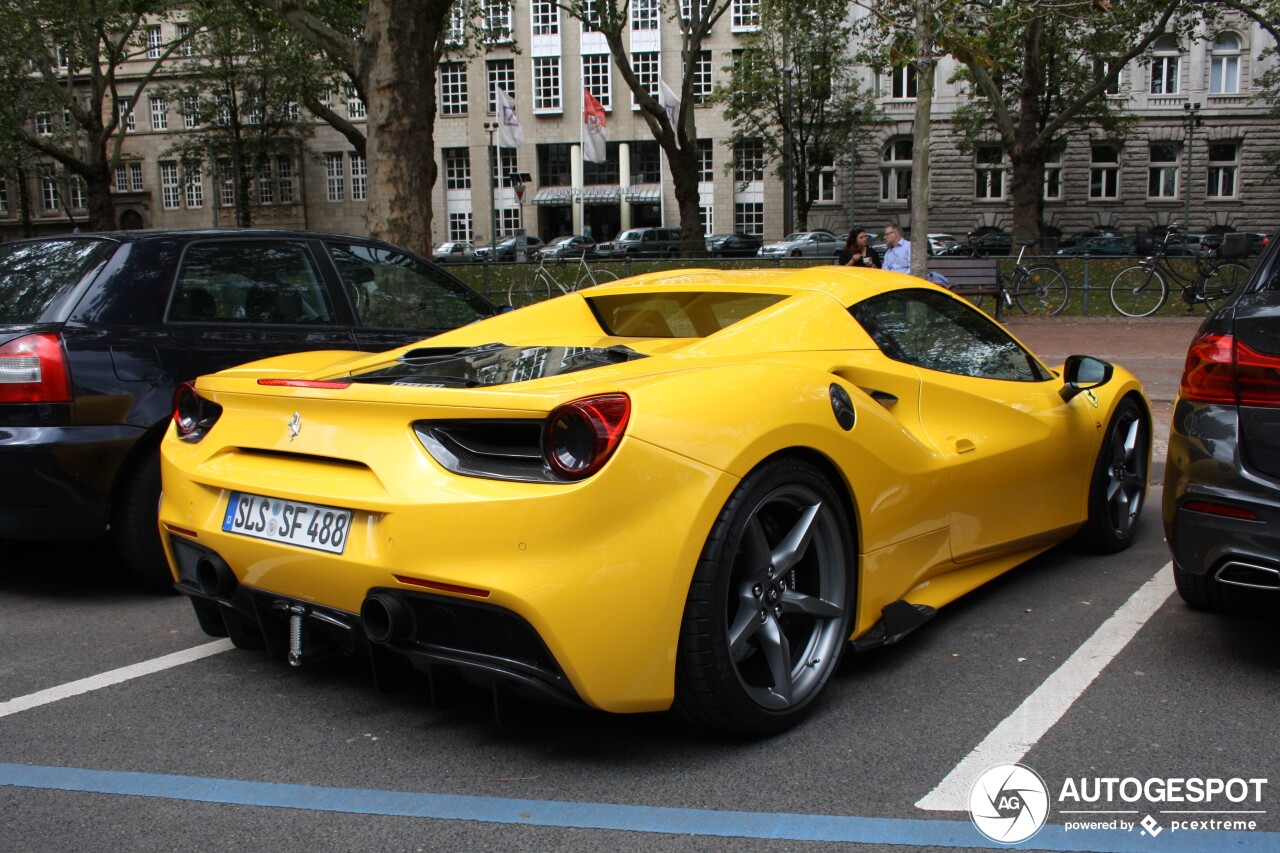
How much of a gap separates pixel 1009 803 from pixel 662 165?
5713cm

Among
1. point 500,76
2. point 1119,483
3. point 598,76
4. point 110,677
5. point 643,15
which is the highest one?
point 643,15

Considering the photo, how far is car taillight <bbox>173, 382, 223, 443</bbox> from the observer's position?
360 centimetres

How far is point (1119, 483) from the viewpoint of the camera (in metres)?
5.14

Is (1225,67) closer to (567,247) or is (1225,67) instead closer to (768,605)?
(567,247)

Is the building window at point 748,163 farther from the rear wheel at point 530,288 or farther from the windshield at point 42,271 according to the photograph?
the windshield at point 42,271

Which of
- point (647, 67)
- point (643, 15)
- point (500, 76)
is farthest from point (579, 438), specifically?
point (500, 76)

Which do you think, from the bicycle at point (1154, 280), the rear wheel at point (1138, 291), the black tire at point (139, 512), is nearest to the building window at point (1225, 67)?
the bicycle at point (1154, 280)

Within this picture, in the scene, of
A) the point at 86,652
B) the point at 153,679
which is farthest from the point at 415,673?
the point at 86,652

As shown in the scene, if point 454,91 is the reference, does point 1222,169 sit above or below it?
below

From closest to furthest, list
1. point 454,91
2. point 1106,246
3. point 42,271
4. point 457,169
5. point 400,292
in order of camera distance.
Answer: point 42,271
point 400,292
point 1106,246
point 454,91
point 457,169

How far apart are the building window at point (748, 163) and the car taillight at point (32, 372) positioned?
49.5m

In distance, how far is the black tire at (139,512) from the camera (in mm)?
4602

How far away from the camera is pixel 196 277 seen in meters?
5.04

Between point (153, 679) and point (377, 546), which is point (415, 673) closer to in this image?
point (377, 546)
